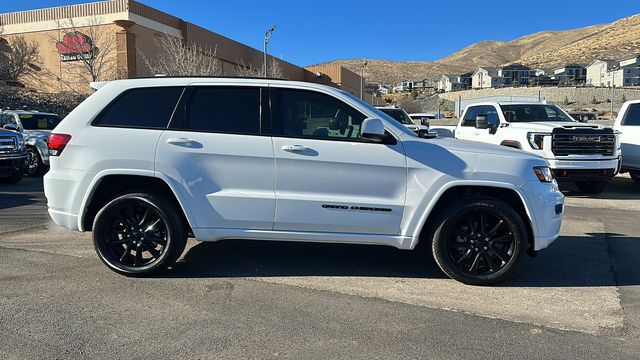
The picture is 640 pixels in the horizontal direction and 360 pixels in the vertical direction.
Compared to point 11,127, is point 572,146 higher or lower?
lower

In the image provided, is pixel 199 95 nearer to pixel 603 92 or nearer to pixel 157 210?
pixel 157 210

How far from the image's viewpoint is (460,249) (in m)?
4.94

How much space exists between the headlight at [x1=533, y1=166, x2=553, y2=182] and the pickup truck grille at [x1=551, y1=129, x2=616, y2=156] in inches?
232

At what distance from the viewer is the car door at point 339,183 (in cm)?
476

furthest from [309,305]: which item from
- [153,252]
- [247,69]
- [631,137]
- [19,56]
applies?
[247,69]

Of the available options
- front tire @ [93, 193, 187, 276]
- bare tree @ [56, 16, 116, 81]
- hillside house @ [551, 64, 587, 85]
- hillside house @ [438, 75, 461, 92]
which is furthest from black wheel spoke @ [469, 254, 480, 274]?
hillside house @ [438, 75, 461, 92]

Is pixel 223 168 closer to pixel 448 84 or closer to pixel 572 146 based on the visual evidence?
pixel 572 146

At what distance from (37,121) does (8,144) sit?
10.3 feet

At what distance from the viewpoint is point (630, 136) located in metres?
11.7

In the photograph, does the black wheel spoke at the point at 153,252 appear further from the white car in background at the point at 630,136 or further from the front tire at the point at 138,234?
the white car in background at the point at 630,136

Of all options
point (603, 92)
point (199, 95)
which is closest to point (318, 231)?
point (199, 95)

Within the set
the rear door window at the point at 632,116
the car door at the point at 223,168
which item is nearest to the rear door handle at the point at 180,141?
the car door at the point at 223,168

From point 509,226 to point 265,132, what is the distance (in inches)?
97.8

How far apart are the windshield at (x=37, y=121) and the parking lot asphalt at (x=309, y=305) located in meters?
9.28
